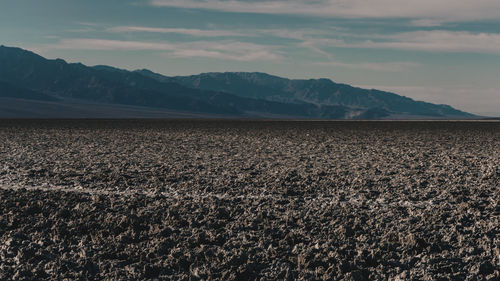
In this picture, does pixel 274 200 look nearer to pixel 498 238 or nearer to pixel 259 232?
pixel 259 232

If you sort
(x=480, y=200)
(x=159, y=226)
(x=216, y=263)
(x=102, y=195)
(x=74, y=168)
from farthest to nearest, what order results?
(x=74, y=168) → (x=102, y=195) → (x=480, y=200) → (x=159, y=226) → (x=216, y=263)

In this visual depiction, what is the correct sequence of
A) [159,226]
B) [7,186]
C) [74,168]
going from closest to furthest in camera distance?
1. [159,226]
2. [7,186]
3. [74,168]

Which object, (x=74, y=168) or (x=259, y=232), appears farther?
(x=74, y=168)

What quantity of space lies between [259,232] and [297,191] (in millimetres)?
3690

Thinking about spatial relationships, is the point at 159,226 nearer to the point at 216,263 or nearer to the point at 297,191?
the point at 216,263

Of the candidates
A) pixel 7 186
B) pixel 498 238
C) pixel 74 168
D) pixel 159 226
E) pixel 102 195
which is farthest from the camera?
pixel 74 168

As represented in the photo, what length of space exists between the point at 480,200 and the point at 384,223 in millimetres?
2963

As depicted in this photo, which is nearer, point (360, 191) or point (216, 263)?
point (216, 263)

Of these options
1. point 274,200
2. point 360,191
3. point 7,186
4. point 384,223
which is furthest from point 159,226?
point 7,186

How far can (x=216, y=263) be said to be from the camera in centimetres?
641

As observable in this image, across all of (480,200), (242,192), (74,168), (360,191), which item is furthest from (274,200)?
(74,168)

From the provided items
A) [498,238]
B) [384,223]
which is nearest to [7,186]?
[384,223]

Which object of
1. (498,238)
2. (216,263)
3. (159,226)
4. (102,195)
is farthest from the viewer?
(102,195)

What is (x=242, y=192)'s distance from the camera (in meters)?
11.2
